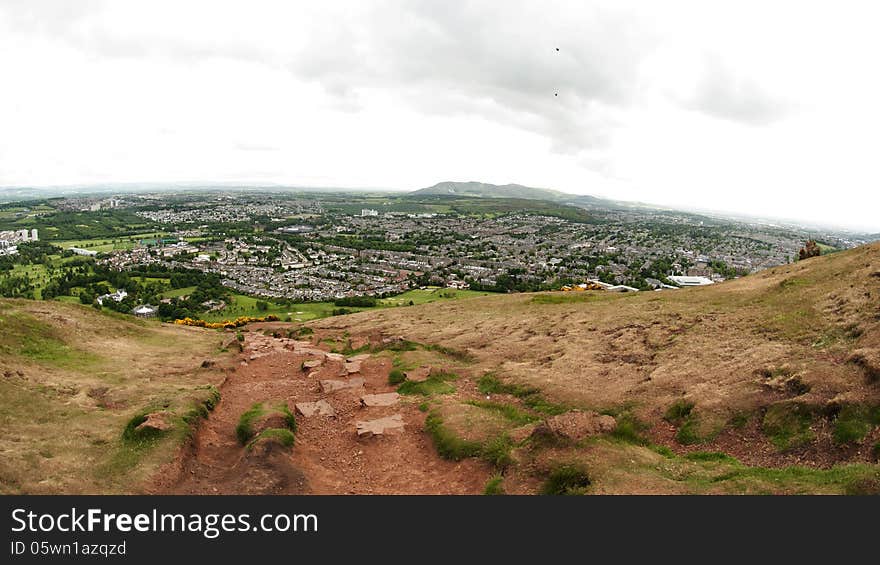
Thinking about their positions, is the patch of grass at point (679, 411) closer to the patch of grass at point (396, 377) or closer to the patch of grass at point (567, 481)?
the patch of grass at point (567, 481)

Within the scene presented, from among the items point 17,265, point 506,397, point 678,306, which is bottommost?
point 17,265

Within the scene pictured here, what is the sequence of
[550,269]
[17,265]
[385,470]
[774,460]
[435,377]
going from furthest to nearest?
[550,269]
[17,265]
[435,377]
[385,470]
[774,460]

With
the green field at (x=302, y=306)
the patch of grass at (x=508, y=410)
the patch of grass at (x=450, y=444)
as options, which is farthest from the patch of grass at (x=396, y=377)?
the green field at (x=302, y=306)

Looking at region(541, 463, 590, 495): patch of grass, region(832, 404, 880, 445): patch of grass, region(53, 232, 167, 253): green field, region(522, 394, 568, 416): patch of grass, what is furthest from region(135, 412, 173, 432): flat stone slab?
region(53, 232, 167, 253): green field

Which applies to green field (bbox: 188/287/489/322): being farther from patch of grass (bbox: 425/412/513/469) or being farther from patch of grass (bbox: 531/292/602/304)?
patch of grass (bbox: 425/412/513/469)

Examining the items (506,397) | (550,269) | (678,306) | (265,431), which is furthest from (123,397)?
(550,269)
